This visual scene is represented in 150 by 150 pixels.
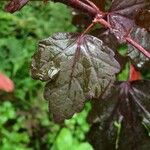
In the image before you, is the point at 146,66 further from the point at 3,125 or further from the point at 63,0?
the point at 3,125

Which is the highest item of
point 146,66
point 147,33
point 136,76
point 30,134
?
point 147,33

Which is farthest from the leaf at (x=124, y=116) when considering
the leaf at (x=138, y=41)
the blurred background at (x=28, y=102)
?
the blurred background at (x=28, y=102)

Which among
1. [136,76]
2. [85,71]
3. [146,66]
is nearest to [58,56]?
[85,71]

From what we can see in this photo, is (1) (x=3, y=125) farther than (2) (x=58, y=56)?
Yes

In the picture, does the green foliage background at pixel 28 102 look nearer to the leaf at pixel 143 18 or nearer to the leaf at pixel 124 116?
the leaf at pixel 124 116

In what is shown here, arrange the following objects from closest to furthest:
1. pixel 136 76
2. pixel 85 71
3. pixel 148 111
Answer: pixel 85 71 → pixel 148 111 → pixel 136 76

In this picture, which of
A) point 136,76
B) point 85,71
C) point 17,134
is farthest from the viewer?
point 17,134

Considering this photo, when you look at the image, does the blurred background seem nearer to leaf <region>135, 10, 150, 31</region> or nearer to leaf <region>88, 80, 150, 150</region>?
leaf <region>88, 80, 150, 150</region>

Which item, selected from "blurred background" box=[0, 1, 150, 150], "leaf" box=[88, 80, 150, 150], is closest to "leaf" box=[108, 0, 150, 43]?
"leaf" box=[88, 80, 150, 150]

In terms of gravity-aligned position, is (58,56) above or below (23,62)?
above
